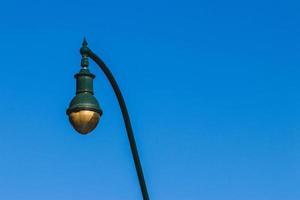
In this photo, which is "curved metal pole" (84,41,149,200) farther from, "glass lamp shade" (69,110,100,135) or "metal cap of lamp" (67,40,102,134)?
"glass lamp shade" (69,110,100,135)

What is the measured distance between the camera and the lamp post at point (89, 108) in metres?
11.0

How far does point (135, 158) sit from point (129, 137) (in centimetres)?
34

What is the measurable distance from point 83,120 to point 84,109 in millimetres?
167

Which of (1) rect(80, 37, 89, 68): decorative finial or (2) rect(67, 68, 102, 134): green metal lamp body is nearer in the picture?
(2) rect(67, 68, 102, 134): green metal lamp body

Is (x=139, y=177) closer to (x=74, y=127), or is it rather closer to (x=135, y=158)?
(x=135, y=158)

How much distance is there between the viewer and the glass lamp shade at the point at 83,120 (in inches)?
433

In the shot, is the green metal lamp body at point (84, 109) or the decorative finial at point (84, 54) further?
the decorative finial at point (84, 54)

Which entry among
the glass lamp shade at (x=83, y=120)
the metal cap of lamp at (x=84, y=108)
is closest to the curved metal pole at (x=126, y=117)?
the metal cap of lamp at (x=84, y=108)

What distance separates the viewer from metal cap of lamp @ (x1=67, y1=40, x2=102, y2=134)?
11.0m

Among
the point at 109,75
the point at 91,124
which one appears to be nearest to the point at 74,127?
the point at 91,124

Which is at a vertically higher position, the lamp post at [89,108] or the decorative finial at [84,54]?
the decorative finial at [84,54]

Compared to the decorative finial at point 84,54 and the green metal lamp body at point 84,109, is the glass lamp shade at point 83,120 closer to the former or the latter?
the green metal lamp body at point 84,109

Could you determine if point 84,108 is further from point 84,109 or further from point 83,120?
point 83,120

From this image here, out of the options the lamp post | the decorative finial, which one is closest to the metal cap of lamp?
the lamp post
